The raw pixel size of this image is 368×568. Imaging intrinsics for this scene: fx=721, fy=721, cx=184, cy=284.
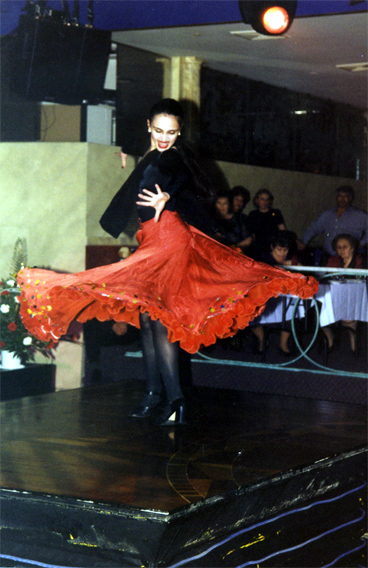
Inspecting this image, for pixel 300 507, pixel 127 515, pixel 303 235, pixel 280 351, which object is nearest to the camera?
pixel 127 515

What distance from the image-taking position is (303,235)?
21.5ft

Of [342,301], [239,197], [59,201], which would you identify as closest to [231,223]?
[239,197]

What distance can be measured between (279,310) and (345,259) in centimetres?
80

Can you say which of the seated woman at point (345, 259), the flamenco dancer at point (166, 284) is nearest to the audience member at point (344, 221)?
the seated woman at point (345, 259)

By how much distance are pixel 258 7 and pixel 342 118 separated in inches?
106

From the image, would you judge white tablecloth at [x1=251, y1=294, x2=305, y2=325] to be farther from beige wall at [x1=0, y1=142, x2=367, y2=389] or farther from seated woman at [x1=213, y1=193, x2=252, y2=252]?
beige wall at [x1=0, y1=142, x2=367, y2=389]

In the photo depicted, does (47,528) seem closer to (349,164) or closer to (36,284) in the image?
(36,284)

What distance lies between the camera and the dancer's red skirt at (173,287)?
2.96 metres

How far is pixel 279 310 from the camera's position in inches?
179

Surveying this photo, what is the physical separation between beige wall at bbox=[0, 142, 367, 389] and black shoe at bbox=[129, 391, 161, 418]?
76.4 inches

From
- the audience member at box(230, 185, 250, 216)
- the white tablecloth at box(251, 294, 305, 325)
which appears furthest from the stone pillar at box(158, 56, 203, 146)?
the white tablecloth at box(251, 294, 305, 325)

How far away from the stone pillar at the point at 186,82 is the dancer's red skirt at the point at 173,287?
2.94m

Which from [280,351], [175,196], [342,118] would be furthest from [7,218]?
[342,118]

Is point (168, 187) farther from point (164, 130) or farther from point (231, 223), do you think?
point (231, 223)
